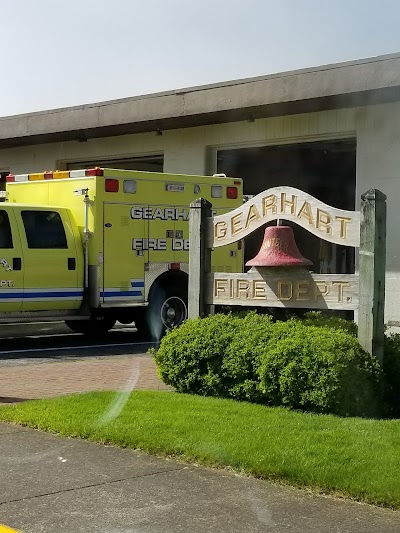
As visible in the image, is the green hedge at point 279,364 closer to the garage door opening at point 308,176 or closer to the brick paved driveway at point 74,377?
the brick paved driveway at point 74,377

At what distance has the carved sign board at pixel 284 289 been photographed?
9.06m

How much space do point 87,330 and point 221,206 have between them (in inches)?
131

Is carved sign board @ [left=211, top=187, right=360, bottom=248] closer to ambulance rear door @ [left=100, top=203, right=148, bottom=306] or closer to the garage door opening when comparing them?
ambulance rear door @ [left=100, top=203, right=148, bottom=306]

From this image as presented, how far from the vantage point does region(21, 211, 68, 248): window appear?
579 inches

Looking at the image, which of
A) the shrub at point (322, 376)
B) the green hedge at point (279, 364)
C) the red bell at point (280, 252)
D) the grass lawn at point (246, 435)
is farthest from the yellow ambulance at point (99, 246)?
the shrub at point (322, 376)

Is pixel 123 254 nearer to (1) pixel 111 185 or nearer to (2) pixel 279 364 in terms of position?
(1) pixel 111 185

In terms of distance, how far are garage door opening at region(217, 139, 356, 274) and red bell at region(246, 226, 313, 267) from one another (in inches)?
395

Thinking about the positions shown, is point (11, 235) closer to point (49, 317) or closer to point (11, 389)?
point (49, 317)

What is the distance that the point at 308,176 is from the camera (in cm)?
2358

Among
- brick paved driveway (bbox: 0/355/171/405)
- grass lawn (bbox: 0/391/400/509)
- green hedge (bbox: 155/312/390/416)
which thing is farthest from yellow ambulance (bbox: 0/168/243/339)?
grass lawn (bbox: 0/391/400/509)

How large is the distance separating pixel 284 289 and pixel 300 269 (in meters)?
0.27

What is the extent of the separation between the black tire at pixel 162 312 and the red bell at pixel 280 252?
628 cm

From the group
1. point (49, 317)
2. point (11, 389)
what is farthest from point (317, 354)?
point (49, 317)

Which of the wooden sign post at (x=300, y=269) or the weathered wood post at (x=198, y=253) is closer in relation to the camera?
the wooden sign post at (x=300, y=269)
